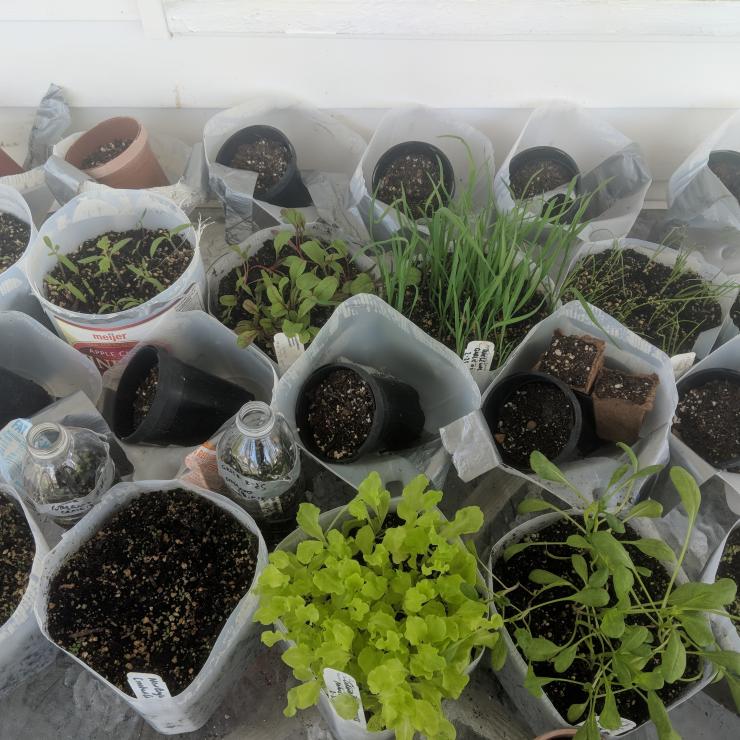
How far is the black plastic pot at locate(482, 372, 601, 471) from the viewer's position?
36.7 inches

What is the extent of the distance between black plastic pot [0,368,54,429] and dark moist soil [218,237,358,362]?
0.33m

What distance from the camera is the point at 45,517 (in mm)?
967

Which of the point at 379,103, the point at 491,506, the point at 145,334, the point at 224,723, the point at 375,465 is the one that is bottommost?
the point at 224,723

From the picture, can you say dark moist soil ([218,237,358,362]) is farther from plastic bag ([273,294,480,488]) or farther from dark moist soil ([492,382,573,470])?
dark moist soil ([492,382,573,470])

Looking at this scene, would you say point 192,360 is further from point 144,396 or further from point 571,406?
point 571,406

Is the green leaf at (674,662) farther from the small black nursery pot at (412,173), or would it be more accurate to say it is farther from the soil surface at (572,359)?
the small black nursery pot at (412,173)

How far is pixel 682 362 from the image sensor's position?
3.37 ft

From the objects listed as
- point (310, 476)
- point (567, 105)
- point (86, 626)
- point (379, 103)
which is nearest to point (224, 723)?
point (86, 626)

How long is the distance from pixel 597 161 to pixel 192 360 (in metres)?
0.92

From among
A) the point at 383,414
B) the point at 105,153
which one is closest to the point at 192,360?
the point at 383,414

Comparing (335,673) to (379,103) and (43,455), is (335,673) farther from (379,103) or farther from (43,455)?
(379,103)

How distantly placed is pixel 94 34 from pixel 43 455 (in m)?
0.81

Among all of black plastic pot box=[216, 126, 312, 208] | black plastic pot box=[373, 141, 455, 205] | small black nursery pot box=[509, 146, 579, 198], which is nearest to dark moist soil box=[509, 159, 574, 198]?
small black nursery pot box=[509, 146, 579, 198]

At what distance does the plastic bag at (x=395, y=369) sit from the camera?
0.94 m
